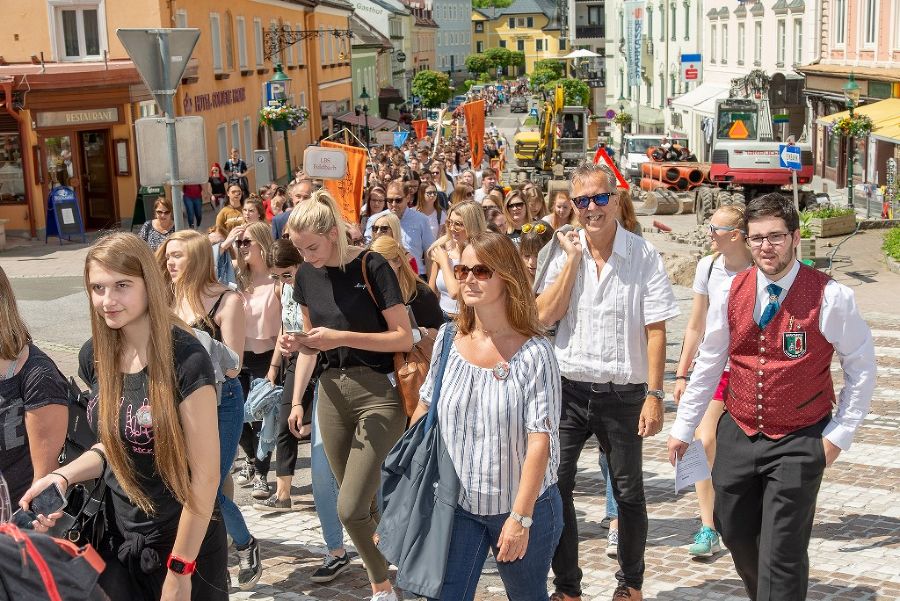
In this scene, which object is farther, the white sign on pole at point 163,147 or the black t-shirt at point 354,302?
the white sign on pole at point 163,147

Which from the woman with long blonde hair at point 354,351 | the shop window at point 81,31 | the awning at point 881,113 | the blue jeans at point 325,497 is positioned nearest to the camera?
the woman with long blonde hair at point 354,351

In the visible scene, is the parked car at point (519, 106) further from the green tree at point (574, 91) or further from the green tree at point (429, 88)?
the green tree at point (574, 91)

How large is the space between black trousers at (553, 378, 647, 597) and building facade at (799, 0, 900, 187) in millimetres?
25413

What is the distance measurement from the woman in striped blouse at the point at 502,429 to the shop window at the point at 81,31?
25974 mm

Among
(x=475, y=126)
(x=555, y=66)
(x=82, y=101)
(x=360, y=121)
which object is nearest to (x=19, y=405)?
(x=475, y=126)

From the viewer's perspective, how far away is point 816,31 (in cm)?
4134

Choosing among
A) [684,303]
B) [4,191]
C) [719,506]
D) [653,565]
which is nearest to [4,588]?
[719,506]

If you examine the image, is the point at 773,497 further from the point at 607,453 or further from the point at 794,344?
the point at 607,453

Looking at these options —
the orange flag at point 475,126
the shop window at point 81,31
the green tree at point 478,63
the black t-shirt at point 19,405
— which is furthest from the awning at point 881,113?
the green tree at point 478,63

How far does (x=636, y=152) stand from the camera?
137ft

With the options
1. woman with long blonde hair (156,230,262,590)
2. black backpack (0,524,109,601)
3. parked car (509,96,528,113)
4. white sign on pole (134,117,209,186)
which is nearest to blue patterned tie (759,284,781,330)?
woman with long blonde hair (156,230,262,590)

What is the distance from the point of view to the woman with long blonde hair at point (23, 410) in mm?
4297

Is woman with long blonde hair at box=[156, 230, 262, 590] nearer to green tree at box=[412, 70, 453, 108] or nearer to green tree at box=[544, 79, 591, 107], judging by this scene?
green tree at box=[544, 79, 591, 107]

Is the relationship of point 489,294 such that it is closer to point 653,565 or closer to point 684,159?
point 653,565
